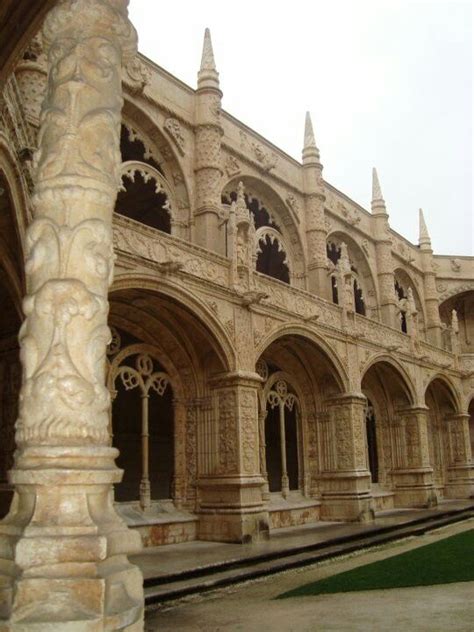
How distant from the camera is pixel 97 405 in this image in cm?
361

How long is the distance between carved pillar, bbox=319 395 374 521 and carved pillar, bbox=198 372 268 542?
14.1ft

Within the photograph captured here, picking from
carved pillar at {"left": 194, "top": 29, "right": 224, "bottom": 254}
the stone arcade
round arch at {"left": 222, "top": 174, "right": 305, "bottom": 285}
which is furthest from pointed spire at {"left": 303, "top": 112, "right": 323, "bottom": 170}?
carved pillar at {"left": 194, "top": 29, "right": 224, "bottom": 254}

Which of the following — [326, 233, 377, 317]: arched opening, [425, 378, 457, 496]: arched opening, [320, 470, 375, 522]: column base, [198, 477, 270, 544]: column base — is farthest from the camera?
[425, 378, 457, 496]: arched opening

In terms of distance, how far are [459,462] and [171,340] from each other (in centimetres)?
1537

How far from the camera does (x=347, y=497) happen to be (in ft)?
51.9

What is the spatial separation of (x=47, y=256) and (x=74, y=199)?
0.39 meters

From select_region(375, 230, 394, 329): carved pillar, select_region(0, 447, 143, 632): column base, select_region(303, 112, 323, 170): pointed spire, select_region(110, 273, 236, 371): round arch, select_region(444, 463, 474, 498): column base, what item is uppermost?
select_region(303, 112, 323, 170): pointed spire

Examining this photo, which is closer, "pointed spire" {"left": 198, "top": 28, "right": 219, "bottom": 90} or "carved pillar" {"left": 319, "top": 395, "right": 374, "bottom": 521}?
"pointed spire" {"left": 198, "top": 28, "right": 219, "bottom": 90}

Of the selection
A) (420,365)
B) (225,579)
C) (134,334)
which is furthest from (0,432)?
(420,365)

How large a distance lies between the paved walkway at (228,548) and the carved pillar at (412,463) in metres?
3.72

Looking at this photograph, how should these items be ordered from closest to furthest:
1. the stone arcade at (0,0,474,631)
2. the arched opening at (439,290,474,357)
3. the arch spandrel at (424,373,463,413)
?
the stone arcade at (0,0,474,631) → the arch spandrel at (424,373,463,413) → the arched opening at (439,290,474,357)

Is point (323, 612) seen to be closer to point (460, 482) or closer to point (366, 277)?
point (366, 277)

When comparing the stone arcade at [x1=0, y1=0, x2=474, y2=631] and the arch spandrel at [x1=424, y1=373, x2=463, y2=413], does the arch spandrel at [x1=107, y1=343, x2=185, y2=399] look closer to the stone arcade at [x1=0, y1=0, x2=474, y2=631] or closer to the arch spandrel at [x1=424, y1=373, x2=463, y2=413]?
the stone arcade at [x1=0, y1=0, x2=474, y2=631]

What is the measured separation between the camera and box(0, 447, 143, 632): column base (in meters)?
3.06
